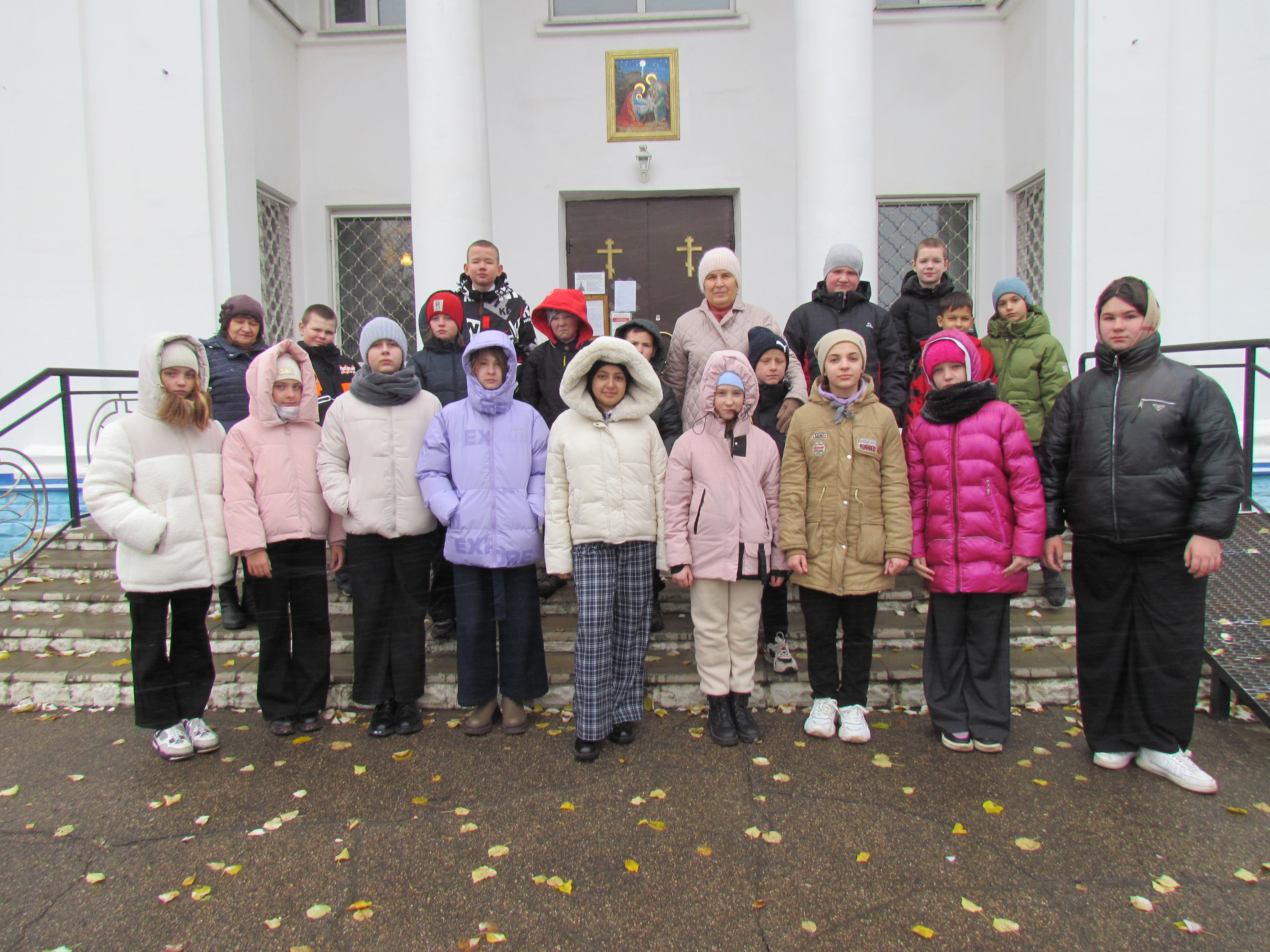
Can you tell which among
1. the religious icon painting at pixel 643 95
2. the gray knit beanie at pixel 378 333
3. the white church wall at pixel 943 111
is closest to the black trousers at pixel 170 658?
the gray knit beanie at pixel 378 333

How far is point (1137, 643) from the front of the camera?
318 cm

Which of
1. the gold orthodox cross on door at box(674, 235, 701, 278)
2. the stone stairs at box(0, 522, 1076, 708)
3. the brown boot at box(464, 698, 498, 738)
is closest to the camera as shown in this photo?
the brown boot at box(464, 698, 498, 738)

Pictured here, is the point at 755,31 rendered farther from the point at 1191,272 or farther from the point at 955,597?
the point at 955,597

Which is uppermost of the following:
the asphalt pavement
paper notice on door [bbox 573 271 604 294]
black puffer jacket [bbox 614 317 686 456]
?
paper notice on door [bbox 573 271 604 294]

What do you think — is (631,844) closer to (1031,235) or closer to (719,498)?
(719,498)

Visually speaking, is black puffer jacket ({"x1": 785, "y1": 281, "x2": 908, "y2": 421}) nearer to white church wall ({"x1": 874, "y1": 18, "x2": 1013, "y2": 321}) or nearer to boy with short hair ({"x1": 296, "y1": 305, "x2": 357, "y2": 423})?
boy with short hair ({"x1": 296, "y1": 305, "x2": 357, "y2": 423})

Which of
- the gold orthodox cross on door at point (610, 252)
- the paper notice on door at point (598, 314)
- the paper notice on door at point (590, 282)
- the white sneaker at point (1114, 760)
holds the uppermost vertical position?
the gold orthodox cross on door at point (610, 252)

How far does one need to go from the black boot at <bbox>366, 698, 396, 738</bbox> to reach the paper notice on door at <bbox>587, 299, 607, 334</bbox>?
5.09 m

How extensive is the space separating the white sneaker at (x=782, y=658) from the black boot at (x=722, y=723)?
0.50 meters

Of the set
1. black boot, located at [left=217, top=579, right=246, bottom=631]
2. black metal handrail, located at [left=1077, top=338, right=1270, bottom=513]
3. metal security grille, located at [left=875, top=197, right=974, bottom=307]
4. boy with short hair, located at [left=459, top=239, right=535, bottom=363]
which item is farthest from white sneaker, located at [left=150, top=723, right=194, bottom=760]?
metal security grille, located at [left=875, top=197, right=974, bottom=307]

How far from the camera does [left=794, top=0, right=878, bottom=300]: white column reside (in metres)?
6.09

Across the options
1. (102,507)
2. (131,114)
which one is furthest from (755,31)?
(102,507)

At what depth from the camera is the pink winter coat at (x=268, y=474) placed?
342cm

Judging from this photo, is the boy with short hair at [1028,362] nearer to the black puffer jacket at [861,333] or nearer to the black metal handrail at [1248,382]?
the black puffer jacket at [861,333]
